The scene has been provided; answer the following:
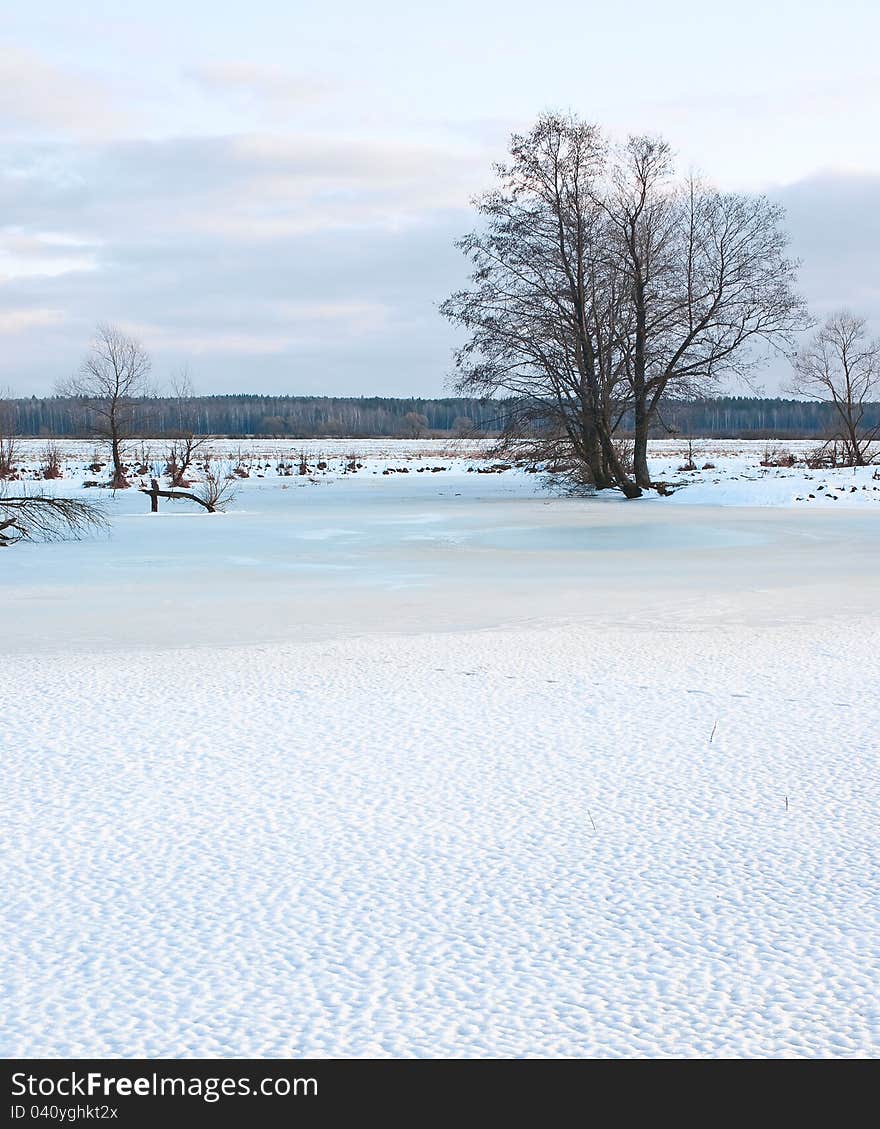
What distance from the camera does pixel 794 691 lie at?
7.41 metres

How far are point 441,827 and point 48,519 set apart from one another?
19952 millimetres

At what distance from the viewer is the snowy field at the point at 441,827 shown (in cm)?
321

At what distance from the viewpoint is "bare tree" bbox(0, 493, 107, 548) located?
1914 centimetres

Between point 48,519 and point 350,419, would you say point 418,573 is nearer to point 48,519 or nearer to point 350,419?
point 48,519

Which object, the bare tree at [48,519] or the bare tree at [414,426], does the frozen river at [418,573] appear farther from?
the bare tree at [414,426]

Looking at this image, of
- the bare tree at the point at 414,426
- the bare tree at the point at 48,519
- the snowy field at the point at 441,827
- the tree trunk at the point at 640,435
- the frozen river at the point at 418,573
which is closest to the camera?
the snowy field at the point at 441,827

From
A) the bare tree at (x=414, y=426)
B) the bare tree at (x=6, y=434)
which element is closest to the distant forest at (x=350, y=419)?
the bare tree at (x=414, y=426)

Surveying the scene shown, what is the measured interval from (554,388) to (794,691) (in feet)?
90.6

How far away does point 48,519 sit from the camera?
23094 millimetres

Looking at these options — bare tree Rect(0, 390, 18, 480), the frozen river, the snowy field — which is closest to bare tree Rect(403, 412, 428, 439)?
bare tree Rect(0, 390, 18, 480)

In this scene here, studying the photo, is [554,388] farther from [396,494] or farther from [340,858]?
[340,858]

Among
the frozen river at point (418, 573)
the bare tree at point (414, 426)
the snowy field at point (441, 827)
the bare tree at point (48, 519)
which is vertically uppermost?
the bare tree at point (414, 426)

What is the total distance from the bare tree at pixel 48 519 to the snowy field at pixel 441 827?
7.97 meters

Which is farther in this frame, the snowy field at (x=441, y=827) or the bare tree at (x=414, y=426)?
the bare tree at (x=414, y=426)
